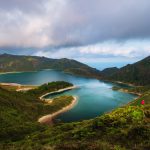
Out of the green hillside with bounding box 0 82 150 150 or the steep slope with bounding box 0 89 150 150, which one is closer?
the steep slope with bounding box 0 89 150 150

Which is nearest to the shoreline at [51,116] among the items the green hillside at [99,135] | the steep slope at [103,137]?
the green hillside at [99,135]

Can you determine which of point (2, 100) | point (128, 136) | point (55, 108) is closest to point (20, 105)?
point (2, 100)

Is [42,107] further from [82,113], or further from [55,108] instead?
[82,113]

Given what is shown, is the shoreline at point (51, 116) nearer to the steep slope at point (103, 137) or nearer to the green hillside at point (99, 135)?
the green hillside at point (99, 135)

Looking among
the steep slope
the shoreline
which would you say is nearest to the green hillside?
the steep slope

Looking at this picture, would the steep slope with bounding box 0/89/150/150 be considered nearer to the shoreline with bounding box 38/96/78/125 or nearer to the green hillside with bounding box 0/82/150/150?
the green hillside with bounding box 0/82/150/150

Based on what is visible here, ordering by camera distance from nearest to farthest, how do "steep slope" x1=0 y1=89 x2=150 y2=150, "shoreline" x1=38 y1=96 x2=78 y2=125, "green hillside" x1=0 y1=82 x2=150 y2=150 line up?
"steep slope" x1=0 y1=89 x2=150 y2=150 → "green hillside" x1=0 y1=82 x2=150 y2=150 → "shoreline" x1=38 y1=96 x2=78 y2=125

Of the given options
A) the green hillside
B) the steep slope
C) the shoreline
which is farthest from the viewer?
the shoreline

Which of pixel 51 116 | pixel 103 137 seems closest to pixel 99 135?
pixel 103 137

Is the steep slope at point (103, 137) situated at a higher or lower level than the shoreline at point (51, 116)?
higher

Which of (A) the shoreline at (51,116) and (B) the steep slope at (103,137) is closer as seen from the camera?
(B) the steep slope at (103,137)

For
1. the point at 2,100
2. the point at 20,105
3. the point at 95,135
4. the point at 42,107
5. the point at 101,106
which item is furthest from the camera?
the point at 101,106
